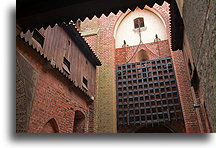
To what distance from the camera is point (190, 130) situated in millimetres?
5332

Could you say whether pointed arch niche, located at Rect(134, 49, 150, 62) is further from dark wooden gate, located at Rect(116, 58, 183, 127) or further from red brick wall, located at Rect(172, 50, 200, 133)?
red brick wall, located at Rect(172, 50, 200, 133)

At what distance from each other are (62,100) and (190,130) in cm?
354

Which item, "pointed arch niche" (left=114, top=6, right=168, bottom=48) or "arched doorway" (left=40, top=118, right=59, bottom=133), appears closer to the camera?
"arched doorway" (left=40, top=118, right=59, bottom=133)

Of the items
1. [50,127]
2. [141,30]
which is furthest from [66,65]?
[141,30]

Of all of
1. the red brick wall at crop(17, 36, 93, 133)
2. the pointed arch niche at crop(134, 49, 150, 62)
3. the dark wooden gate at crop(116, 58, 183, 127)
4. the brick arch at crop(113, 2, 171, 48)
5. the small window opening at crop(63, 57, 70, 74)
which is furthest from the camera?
the pointed arch niche at crop(134, 49, 150, 62)

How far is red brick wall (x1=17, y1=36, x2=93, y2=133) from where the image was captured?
349cm

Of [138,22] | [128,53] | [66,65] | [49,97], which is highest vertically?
[138,22]

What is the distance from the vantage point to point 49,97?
4008mm

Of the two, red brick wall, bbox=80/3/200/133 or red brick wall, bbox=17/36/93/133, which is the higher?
red brick wall, bbox=80/3/200/133

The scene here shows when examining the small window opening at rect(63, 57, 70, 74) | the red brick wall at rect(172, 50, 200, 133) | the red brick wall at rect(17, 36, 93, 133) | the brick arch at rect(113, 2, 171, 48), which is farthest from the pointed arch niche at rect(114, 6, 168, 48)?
the red brick wall at rect(17, 36, 93, 133)

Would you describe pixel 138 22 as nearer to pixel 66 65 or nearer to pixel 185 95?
pixel 185 95

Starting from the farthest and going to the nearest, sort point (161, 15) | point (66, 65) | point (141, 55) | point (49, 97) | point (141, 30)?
point (141, 30), point (141, 55), point (161, 15), point (66, 65), point (49, 97)

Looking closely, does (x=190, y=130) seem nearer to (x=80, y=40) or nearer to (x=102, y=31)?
(x=80, y=40)

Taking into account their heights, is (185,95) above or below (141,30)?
below
